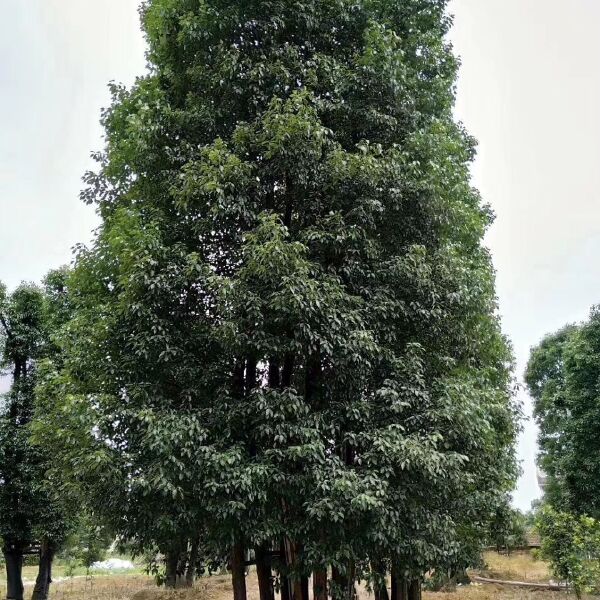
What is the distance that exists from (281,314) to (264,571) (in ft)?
12.3

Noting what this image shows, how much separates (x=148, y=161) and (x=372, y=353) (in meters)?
4.05

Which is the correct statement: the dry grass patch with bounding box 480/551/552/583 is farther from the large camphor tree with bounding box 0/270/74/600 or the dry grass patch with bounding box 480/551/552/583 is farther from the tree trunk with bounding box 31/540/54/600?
the large camphor tree with bounding box 0/270/74/600

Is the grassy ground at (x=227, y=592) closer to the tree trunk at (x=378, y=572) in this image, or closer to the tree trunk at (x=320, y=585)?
the tree trunk at (x=378, y=572)

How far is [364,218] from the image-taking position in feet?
22.5

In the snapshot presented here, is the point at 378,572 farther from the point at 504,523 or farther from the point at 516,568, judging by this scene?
the point at 516,568

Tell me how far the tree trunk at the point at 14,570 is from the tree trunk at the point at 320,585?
36.3ft

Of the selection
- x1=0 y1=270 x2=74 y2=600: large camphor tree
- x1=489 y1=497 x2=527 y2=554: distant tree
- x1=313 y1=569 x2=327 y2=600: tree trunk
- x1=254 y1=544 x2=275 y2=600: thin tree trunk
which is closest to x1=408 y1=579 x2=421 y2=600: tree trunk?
x1=489 y1=497 x2=527 y2=554: distant tree

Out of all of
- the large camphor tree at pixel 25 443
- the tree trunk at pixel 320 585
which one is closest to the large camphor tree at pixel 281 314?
the tree trunk at pixel 320 585

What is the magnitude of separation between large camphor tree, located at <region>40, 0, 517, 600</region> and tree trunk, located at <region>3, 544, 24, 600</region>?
901 centimetres

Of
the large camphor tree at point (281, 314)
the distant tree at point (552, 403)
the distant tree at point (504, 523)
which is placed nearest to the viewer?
the large camphor tree at point (281, 314)

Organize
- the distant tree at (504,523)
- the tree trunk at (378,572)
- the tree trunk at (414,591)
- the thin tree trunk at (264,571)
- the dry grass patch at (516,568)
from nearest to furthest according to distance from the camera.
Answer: the thin tree trunk at (264,571) → the tree trunk at (378,572) → the distant tree at (504,523) → the tree trunk at (414,591) → the dry grass patch at (516,568)

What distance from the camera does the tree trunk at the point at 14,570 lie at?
14.1 meters

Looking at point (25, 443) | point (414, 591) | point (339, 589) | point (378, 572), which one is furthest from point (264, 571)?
point (25, 443)

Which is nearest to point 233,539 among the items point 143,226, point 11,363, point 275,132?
point 143,226
